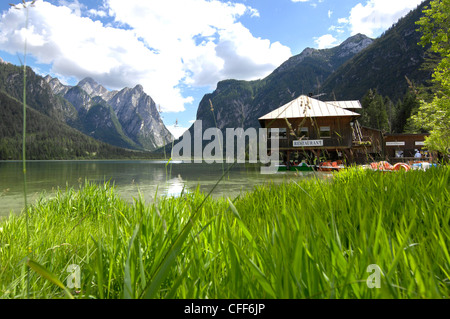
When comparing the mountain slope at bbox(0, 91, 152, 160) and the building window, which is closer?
the building window

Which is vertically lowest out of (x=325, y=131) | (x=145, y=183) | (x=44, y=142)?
(x=145, y=183)

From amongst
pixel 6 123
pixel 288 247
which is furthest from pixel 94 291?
pixel 6 123

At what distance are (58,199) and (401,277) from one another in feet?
23.7

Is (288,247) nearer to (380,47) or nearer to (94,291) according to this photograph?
(94,291)

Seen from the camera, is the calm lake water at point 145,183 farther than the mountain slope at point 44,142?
No

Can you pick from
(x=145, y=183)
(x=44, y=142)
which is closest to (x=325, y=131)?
(x=145, y=183)

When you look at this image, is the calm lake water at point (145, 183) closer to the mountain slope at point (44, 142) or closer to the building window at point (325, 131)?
the building window at point (325, 131)

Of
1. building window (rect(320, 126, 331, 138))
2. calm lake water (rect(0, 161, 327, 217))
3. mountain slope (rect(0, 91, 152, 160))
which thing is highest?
mountain slope (rect(0, 91, 152, 160))

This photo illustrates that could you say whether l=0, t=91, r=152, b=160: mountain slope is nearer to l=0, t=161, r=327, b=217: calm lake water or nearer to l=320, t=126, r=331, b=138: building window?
l=0, t=161, r=327, b=217: calm lake water

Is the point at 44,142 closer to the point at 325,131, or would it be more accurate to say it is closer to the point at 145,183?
the point at 145,183

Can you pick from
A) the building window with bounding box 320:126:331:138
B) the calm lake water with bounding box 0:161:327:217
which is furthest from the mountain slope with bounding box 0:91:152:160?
the building window with bounding box 320:126:331:138

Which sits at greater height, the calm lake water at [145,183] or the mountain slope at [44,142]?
the mountain slope at [44,142]

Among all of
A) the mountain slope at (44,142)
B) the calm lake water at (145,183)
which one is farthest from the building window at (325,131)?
the mountain slope at (44,142)
